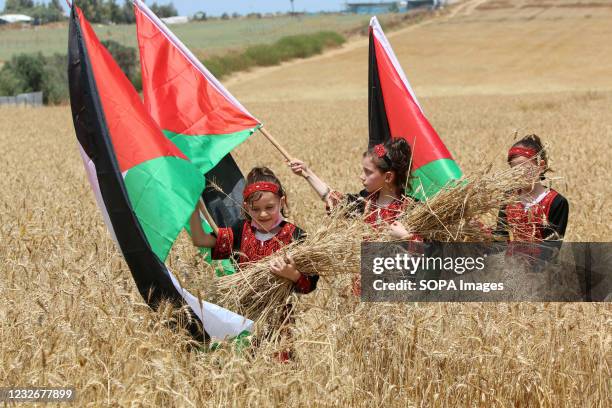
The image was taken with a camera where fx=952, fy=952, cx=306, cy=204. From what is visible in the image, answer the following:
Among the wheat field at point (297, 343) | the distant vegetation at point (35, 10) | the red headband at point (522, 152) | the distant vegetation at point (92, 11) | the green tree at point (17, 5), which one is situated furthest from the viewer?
the green tree at point (17, 5)

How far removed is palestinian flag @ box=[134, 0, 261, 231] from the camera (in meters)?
5.35

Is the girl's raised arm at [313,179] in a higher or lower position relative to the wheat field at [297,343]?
higher

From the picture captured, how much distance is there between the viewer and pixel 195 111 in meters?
5.49

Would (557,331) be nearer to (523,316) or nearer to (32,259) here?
(523,316)

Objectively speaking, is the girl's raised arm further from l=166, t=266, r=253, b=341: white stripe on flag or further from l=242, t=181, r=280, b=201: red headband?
l=166, t=266, r=253, b=341: white stripe on flag

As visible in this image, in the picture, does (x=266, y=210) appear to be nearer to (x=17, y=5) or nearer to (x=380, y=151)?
(x=380, y=151)

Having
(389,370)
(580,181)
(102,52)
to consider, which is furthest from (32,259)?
(580,181)

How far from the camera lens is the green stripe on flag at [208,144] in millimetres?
5344

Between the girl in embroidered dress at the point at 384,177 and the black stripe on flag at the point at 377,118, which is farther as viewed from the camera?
the black stripe on flag at the point at 377,118

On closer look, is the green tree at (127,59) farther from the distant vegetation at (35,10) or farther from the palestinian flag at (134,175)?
the distant vegetation at (35,10)

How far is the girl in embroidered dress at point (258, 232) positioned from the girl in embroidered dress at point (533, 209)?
3.16ft

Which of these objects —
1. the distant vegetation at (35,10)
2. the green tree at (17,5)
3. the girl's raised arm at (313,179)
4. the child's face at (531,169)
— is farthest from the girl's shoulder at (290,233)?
the green tree at (17,5)

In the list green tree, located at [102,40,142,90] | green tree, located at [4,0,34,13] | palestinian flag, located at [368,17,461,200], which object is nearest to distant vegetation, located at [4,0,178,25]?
green tree, located at [4,0,34,13]

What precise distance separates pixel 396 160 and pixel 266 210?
2.43 ft
